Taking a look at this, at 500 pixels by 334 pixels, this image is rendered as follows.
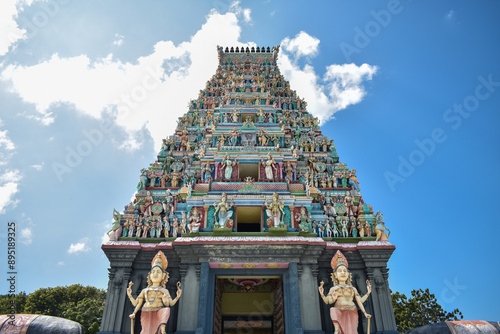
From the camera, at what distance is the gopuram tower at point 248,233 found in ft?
47.1

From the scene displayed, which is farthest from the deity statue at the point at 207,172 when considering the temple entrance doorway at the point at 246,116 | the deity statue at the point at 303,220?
the temple entrance doorway at the point at 246,116

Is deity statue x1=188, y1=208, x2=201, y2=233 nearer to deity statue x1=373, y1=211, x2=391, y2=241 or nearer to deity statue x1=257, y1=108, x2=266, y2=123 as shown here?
deity statue x1=373, y1=211, x2=391, y2=241

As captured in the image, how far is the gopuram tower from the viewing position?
1434 centimetres

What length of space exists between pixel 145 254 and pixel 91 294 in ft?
93.7

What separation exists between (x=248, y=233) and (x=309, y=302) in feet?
13.2

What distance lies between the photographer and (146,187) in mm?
19562

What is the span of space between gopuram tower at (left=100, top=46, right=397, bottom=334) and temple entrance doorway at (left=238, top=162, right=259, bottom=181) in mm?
62

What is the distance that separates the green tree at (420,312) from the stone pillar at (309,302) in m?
20.2

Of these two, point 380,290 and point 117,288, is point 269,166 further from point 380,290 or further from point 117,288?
point 117,288

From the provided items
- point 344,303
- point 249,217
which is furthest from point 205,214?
point 344,303

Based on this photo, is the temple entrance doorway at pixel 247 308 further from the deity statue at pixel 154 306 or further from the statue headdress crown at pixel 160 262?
the deity statue at pixel 154 306

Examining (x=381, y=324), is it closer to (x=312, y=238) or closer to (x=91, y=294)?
(x=312, y=238)

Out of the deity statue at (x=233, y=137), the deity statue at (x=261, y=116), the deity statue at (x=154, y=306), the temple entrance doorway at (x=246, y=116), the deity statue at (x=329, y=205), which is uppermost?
the temple entrance doorway at (x=246, y=116)

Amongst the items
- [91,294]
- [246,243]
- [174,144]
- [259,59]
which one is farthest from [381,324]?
[91,294]
